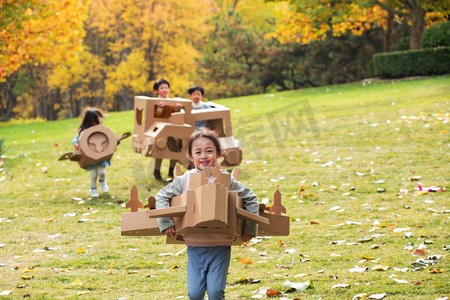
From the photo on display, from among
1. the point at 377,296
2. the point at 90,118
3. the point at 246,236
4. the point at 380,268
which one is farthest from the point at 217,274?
the point at 90,118

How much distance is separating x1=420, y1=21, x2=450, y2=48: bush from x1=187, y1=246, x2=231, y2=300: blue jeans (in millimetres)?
20318

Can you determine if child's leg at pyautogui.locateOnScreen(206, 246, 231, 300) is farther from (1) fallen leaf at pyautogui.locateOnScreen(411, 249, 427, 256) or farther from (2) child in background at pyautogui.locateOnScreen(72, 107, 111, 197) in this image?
(2) child in background at pyautogui.locateOnScreen(72, 107, 111, 197)

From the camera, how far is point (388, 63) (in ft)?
73.8

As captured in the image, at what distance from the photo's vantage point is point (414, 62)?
2192 cm

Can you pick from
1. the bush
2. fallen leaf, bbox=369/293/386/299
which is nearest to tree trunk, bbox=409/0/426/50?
the bush

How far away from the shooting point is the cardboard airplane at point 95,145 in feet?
26.2

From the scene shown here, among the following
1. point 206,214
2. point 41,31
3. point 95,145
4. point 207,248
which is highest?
point 41,31

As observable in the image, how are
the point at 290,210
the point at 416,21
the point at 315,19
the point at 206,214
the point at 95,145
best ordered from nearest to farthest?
the point at 206,214 < the point at 290,210 < the point at 95,145 < the point at 315,19 < the point at 416,21

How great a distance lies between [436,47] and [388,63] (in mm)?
1829

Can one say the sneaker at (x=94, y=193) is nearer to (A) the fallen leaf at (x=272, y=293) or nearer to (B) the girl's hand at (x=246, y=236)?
(A) the fallen leaf at (x=272, y=293)

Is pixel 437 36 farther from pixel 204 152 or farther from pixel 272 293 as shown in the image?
pixel 204 152

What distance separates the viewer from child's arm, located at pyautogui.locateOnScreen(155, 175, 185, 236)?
11.0 ft

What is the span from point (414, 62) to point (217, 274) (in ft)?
66.6

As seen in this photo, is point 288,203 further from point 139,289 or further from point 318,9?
point 318,9
